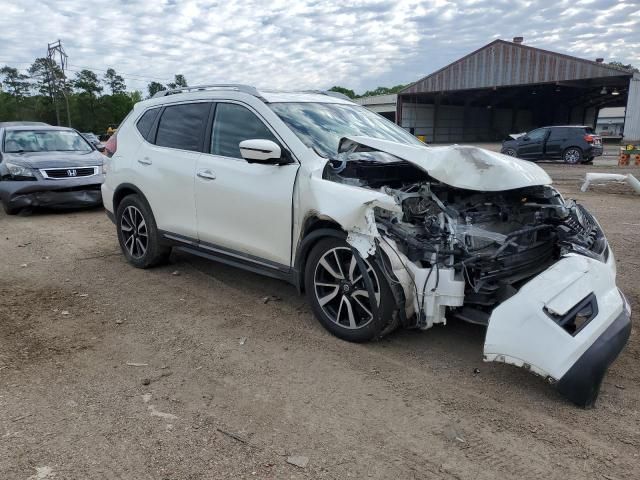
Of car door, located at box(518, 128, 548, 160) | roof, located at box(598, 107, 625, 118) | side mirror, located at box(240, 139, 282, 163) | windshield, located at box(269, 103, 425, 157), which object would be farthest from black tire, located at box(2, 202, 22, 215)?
roof, located at box(598, 107, 625, 118)

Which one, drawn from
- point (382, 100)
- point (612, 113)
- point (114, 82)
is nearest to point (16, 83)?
point (114, 82)

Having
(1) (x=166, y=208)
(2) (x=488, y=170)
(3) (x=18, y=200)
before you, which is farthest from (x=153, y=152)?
(3) (x=18, y=200)

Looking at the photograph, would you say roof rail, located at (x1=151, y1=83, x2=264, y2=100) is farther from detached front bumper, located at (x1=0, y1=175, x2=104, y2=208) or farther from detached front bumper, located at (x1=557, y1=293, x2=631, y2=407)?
detached front bumper, located at (x1=0, y1=175, x2=104, y2=208)

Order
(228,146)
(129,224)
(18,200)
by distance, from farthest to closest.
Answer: (18,200) → (129,224) → (228,146)

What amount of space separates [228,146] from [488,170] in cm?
232

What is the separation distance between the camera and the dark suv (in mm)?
20406

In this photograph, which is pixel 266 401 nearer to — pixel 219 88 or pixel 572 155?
pixel 219 88

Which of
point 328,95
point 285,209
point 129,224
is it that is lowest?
point 129,224

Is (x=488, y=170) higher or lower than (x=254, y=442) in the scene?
higher

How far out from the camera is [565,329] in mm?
2898

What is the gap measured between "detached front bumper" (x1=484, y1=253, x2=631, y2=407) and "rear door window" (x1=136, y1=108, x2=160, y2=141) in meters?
4.23

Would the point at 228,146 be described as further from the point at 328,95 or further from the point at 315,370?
the point at 315,370

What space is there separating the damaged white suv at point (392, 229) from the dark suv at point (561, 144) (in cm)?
1830

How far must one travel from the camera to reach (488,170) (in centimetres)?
363
